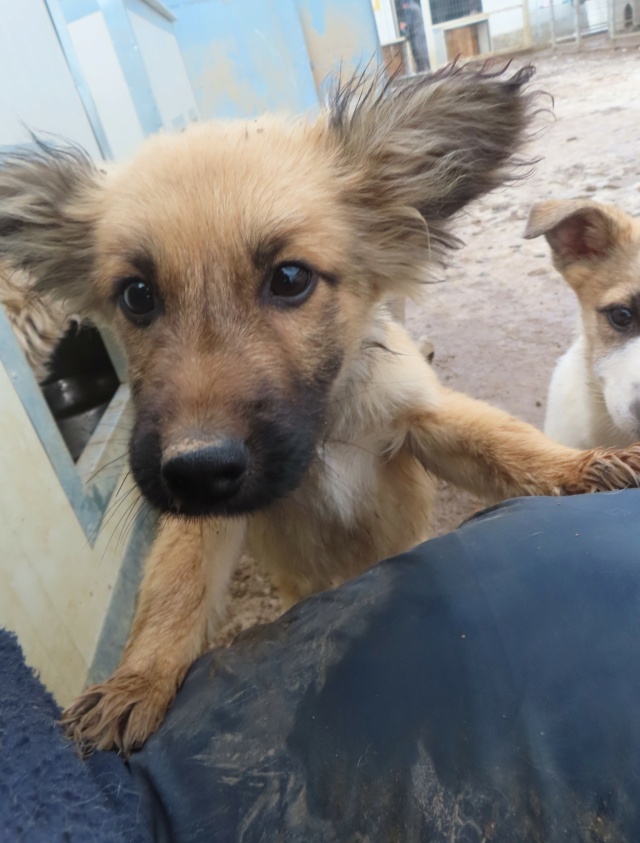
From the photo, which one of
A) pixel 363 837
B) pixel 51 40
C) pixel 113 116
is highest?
pixel 51 40

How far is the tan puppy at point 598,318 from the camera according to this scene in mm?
2365

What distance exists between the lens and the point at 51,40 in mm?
3074

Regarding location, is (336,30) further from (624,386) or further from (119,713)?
(119,713)

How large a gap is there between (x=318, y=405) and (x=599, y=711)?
88 centimetres

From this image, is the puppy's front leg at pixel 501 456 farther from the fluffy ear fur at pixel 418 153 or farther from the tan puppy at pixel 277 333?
the fluffy ear fur at pixel 418 153

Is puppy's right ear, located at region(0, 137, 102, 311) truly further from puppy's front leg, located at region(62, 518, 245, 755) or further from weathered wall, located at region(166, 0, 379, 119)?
weathered wall, located at region(166, 0, 379, 119)

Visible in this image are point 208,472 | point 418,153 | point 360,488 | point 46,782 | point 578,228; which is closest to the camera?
point 46,782

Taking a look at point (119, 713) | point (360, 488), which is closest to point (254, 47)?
point (360, 488)

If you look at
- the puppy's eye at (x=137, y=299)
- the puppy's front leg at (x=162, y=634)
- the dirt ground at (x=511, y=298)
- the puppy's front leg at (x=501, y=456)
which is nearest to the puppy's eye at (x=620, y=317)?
the dirt ground at (x=511, y=298)

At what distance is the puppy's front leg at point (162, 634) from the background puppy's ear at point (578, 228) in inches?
63.5

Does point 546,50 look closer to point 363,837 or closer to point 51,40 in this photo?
point 51,40

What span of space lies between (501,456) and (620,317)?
41.6 inches

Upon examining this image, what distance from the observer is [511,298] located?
179 inches

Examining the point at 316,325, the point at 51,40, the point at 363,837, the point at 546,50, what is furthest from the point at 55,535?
the point at 546,50
